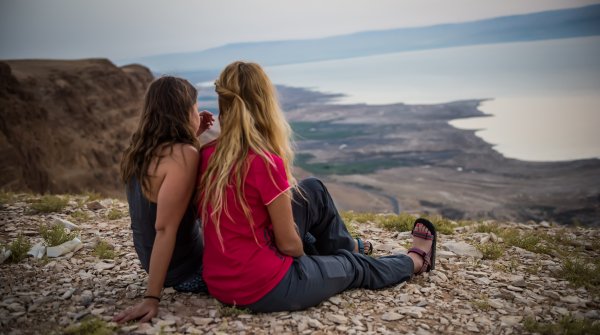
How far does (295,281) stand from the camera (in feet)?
14.0

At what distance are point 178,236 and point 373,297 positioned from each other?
2.25 metres

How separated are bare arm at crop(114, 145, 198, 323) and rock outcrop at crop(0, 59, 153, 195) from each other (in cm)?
3386

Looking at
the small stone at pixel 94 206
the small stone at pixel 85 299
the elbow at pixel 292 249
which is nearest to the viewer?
the elbow at pixel 292 249

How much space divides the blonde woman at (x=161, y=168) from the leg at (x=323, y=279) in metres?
1.03

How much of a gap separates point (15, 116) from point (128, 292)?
4242cm

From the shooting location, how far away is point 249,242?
403 centimetres

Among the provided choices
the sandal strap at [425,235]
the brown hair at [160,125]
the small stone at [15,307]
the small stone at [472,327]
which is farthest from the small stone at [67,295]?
the small stone at [472,327]

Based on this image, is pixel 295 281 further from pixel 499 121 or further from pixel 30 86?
pixel 499 121

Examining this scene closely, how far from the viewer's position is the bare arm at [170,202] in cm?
389

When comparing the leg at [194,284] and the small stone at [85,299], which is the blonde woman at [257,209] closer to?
the leg at [194,284]

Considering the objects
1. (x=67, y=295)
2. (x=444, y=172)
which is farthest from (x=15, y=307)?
(x=444, y=172)

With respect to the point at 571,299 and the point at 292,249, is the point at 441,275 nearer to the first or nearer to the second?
the point at 571,299

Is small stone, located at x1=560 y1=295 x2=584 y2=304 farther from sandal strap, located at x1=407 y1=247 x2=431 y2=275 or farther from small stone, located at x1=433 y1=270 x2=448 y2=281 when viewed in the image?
sandal strap, located at x1=407 y1=247 x2=431 y2=275

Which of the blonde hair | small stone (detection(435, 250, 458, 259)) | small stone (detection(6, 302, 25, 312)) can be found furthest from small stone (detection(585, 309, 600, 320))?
small stone (detection(6, 302, 25, 312))
